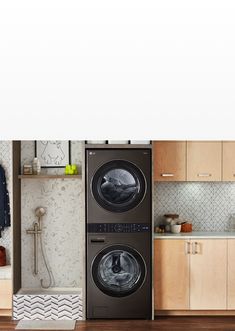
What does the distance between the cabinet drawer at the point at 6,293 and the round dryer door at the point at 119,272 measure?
76cm

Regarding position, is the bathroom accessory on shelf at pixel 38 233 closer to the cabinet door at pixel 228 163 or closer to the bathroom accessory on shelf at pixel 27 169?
the bathroom accessory on shelf at pixel 27 169

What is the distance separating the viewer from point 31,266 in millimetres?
5359

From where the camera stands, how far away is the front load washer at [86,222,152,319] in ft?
16.3

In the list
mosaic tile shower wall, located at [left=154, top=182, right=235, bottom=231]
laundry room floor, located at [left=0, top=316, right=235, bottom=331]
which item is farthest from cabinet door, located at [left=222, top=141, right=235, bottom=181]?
laundry room floor, located at [left=0, top=316, right=235, bottom=331]

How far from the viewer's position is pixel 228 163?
517 cm

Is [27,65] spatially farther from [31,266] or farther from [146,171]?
[31,266]

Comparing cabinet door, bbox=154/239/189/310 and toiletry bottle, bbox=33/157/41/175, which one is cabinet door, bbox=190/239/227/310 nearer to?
cabinet door, bbox=154/239/189/310

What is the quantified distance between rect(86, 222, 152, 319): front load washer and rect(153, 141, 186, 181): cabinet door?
1.71ft

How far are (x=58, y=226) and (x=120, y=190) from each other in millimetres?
800

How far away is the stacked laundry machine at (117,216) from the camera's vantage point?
16.2ft

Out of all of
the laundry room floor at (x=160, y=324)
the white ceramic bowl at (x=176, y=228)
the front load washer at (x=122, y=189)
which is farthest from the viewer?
the white ceramic bowl at (x=176, y=228)

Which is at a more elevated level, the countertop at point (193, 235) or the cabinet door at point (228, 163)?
the cabinet door at point (228, 163)

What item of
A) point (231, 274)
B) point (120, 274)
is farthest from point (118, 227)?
point (231, 274)

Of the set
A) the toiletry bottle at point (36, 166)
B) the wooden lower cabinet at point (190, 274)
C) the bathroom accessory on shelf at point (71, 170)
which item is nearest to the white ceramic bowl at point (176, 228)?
the wooden lower cabinet at point (190, 274)
